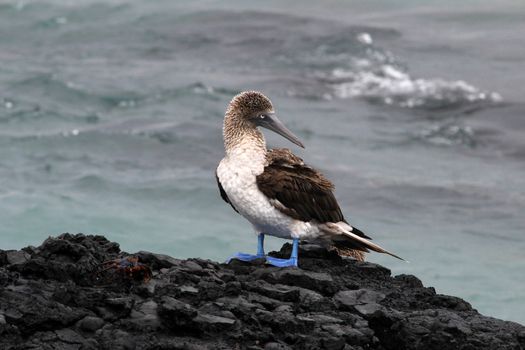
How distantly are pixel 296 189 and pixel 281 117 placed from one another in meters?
17.7

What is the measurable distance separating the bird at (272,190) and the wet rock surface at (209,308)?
A: 348mm

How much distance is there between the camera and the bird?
11.5 metres

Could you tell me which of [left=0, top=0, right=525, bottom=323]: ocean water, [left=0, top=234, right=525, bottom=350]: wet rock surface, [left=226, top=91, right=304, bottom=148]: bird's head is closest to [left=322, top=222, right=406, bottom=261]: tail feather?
[left=0, top=234, right=525, bottom=350]: wet rock surface

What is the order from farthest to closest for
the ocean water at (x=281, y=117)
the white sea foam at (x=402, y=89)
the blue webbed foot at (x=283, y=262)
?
the white sea foam at (x=402, y=89) → the ocean water at (x=281, y=117) → the blue webbed foot at (x=283, y=262)

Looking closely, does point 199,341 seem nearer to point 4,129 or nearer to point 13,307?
point 13,307

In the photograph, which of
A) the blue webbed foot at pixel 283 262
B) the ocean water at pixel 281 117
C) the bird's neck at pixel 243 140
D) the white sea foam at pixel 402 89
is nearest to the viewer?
the blue webbed foot at pixel 283 262

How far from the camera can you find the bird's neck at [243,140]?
38.2ft

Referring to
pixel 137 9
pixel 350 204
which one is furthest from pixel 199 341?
pixel 137 9

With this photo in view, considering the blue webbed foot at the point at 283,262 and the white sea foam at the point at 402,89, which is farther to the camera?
the white sea foam at the point at 402,89

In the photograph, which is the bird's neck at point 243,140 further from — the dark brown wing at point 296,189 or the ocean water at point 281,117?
the ocean water at point 281,117

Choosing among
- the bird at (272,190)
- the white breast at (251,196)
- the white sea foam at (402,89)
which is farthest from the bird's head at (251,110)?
the white sea foam at (402,89)

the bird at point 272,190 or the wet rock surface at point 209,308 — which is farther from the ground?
the bird at point 272,190

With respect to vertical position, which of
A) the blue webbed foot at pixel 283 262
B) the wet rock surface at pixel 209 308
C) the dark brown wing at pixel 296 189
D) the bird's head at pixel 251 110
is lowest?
the wet rock surface at pixel 209 308

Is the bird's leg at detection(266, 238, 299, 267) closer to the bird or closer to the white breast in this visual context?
the bird
